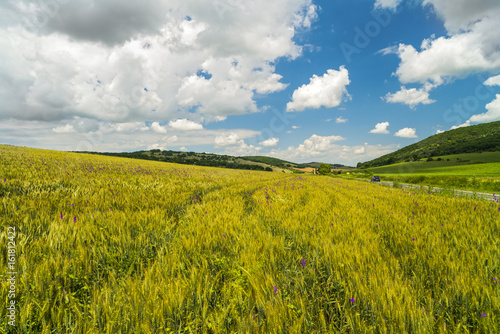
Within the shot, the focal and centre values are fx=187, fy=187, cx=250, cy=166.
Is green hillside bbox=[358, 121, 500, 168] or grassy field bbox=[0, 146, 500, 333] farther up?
green hillside bbox=[358, 121, 500, 168]

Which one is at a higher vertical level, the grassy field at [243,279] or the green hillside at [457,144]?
the green hillside at [457,144]

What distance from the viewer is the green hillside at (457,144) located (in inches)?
3900

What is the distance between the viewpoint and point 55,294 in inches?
60.6

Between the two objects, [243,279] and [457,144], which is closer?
[243,279]

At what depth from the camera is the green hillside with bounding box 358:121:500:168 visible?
99.1 m

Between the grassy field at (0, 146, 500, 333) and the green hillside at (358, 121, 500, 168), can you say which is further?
the green hillside at (358, 121, 500, 168)

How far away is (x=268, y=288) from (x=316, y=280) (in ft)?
1.75

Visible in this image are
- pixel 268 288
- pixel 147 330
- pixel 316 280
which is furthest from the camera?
pixel 316 280

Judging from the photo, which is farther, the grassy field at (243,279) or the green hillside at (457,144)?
the green hillside at (457,144)

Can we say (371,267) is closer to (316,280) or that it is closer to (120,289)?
(316,280)

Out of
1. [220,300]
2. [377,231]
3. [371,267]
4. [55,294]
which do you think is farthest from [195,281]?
[377,231]

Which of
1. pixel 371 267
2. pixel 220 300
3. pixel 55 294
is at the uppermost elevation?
pixel 371 267

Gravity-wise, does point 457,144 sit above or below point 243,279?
above

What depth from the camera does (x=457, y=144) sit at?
382 ft
